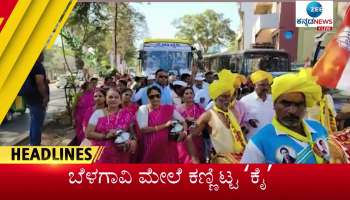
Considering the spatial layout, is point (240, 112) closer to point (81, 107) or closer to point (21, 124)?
point (81, 107)

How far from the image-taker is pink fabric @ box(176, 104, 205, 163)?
12.5 feet

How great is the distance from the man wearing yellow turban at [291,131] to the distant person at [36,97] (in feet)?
4.35

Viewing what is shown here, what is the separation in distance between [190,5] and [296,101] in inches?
34.8

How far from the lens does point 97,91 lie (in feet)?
14.3

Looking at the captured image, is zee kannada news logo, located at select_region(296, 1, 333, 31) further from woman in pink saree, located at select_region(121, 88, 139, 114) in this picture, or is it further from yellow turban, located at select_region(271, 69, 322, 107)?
woman in pink saree, located at select_region(121, 88, 139, 114)

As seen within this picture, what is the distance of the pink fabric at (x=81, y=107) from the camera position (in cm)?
402

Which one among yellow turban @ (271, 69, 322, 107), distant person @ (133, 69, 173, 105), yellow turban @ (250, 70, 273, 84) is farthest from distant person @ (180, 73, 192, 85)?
yellow turban @ (271, 69, 322, 107)

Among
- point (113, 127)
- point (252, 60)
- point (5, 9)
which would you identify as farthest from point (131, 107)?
point (5, 9)

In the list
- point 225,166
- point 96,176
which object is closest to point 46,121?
point 96,176

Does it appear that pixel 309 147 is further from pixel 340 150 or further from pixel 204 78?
pixel 204 78

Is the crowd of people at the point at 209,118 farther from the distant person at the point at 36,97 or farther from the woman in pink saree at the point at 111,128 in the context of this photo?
the distant person at the point at 36,97

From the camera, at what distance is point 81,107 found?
4109 mm

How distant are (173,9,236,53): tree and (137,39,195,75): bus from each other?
8 cm

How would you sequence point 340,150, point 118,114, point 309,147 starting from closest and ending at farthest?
point 309,147
point 340,150
point 118,114
